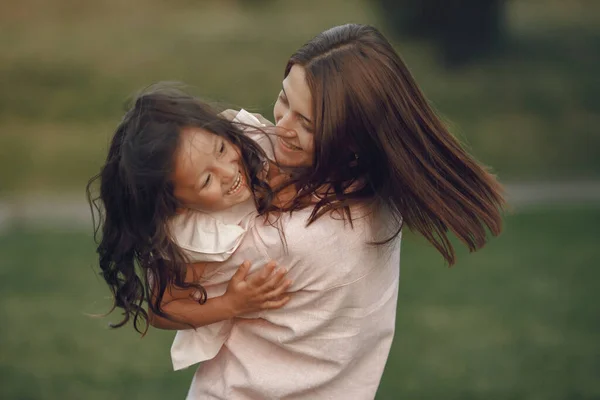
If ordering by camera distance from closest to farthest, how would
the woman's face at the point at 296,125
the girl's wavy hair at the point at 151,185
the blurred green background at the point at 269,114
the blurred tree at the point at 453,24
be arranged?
the girl's wavy hair at the point at 151,185 < the woman's face at the point at 296,125 < the blurred green background at the point at 269,114 < the blurred tree at the point at 453,24

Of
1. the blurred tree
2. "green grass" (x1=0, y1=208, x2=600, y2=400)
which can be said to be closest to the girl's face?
"green grass" (x1=0, y1=208, x2=600, y2=400)

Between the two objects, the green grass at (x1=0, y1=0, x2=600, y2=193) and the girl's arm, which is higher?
the girl's arm

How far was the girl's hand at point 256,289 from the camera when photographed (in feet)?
7.87

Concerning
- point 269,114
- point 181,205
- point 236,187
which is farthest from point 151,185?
point 269,114

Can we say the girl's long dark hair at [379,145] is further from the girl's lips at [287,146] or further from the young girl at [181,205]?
the young girl at [181,205]

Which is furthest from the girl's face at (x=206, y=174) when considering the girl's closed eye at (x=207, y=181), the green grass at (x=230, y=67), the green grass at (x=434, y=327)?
the green grass at (x=230, y=67)

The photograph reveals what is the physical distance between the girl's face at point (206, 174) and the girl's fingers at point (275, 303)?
25 centimetres

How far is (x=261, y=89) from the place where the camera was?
15.1 meters

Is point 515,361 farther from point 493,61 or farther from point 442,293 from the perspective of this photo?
point 493,61

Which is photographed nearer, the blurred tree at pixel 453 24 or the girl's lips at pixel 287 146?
the girl's lips at pixel 287 146

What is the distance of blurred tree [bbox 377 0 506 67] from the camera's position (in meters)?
16.1

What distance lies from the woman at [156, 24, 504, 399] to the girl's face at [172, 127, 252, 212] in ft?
0.35

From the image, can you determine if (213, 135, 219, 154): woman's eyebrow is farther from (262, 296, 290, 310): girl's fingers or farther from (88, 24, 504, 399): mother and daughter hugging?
(262, 296, 290, 310): girl's fingers

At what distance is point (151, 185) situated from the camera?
7.66 ft
